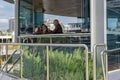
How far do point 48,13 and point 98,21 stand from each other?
14.6 feet

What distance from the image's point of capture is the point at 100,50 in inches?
204

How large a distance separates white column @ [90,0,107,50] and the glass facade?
2027 mm

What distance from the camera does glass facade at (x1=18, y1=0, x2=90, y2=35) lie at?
28.7 feet

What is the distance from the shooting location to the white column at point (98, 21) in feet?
20.5

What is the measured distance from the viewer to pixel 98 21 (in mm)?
6270

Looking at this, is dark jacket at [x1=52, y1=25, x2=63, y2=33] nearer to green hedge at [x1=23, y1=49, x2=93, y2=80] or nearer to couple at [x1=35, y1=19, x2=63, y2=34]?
couple at [x1=35, y1=19, x2=63, y2=34]

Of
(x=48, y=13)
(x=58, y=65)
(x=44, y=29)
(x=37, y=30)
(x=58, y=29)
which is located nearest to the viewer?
(x=58, y=65)

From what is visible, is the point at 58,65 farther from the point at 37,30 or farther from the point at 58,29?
the point at 37,30

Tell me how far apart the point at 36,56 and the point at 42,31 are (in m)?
3.29

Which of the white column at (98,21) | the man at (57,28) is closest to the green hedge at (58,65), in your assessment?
the white column at (98,21)

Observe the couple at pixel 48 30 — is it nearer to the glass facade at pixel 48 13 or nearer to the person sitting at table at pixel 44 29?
the person sitting at table at pixel 44 29

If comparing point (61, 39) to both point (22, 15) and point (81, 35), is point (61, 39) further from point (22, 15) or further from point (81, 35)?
point (22, 15)

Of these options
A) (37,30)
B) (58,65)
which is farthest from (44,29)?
(58,65)

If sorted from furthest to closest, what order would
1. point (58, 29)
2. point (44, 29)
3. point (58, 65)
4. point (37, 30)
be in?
point (37, 30) < point (44, 29) < point (58, 29) < point (58, 65)
